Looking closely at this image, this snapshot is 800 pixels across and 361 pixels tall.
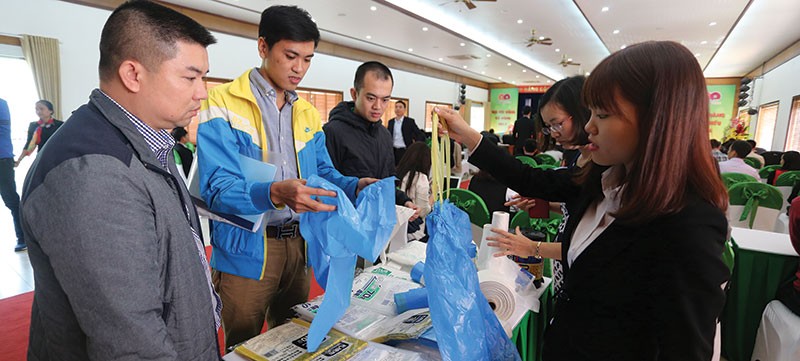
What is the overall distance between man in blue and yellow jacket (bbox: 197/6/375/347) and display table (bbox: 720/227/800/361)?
7.07ft

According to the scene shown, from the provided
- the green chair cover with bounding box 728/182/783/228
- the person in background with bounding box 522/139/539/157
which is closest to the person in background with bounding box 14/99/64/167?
the person in background with bounding box 522/139/539/157

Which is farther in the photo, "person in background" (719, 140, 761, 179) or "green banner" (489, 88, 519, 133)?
"green banner" (489, 88, 519, 133)

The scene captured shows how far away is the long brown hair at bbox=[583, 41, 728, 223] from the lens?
75cm

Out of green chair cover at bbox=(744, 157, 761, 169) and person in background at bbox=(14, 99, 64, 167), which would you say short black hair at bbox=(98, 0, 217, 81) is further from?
green chair cover at bbox=(744, 157, 761, 169)

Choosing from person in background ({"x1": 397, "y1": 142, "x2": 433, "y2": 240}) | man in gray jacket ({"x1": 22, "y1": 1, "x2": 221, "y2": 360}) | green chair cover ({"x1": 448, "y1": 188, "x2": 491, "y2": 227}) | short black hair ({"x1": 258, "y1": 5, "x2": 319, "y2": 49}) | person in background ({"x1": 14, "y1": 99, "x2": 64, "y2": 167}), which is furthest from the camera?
person in background ({"x1": 14, "y1": 99, "x2": 64, "y2": 167})

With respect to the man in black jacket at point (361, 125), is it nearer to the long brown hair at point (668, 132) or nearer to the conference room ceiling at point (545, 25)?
the long brown hair at point (668, 132)

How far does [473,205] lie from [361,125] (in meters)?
0.87

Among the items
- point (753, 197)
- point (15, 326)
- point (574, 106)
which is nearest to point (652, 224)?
point (574, 106)

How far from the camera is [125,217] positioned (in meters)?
0.64

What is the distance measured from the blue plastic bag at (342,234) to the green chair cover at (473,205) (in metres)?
1.49

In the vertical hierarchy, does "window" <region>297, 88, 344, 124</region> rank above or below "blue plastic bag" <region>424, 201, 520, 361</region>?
above

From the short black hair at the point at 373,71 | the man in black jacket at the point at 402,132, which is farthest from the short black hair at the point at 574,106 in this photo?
the man in black jacket at the point at 402,132

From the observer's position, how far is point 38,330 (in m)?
0.74

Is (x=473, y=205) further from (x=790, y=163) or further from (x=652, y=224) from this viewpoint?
(x=790, y=163)
